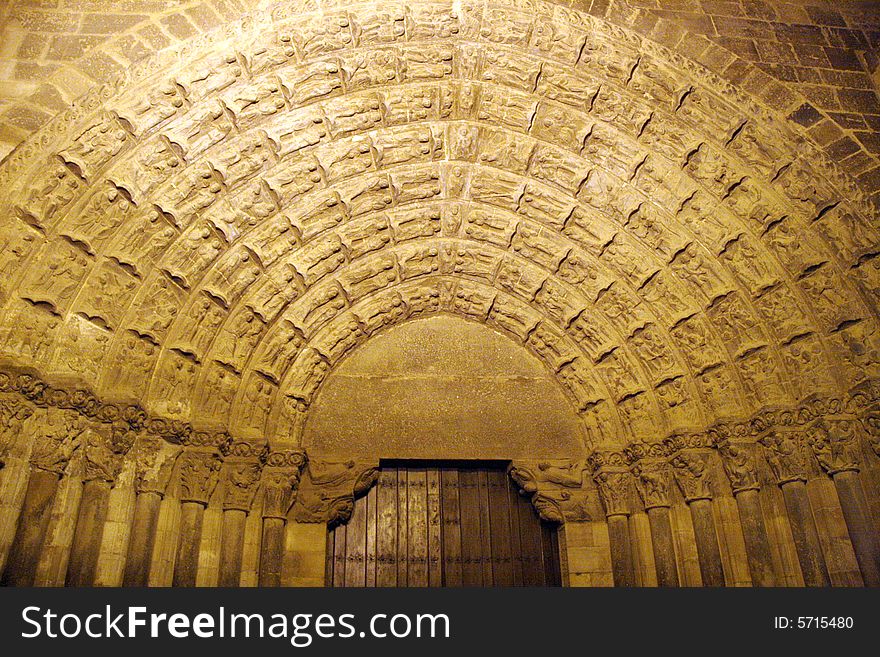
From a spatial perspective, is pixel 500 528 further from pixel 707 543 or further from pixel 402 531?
pixel 707 543

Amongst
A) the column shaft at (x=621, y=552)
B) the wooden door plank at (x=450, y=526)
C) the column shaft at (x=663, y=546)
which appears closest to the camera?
the column shaft at (x=663, y=546)

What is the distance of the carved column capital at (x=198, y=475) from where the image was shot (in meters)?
5.18

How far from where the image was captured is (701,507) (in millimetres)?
5496

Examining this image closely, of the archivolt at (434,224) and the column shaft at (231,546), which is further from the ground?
the archivolt at (434,224)

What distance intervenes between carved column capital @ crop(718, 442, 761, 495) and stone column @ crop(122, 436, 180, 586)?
3988mm

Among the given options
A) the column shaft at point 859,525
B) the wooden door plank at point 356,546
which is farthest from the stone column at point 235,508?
the column shaft at point 859,525

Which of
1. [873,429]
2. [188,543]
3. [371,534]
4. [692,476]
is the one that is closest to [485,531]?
[371,534]

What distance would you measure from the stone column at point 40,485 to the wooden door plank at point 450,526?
2.85 m

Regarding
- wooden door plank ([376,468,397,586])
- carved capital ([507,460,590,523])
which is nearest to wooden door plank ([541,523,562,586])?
carved capital ([507,460,590,523])

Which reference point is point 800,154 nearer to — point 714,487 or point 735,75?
point 735,75

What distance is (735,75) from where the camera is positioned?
550cm

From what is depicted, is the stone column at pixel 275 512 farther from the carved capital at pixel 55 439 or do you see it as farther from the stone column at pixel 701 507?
the stone column at pixel 701 507

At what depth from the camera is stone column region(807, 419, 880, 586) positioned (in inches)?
186

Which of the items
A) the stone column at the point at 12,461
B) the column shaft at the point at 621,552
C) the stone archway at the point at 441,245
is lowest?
the column shaft at the point at 621,552
